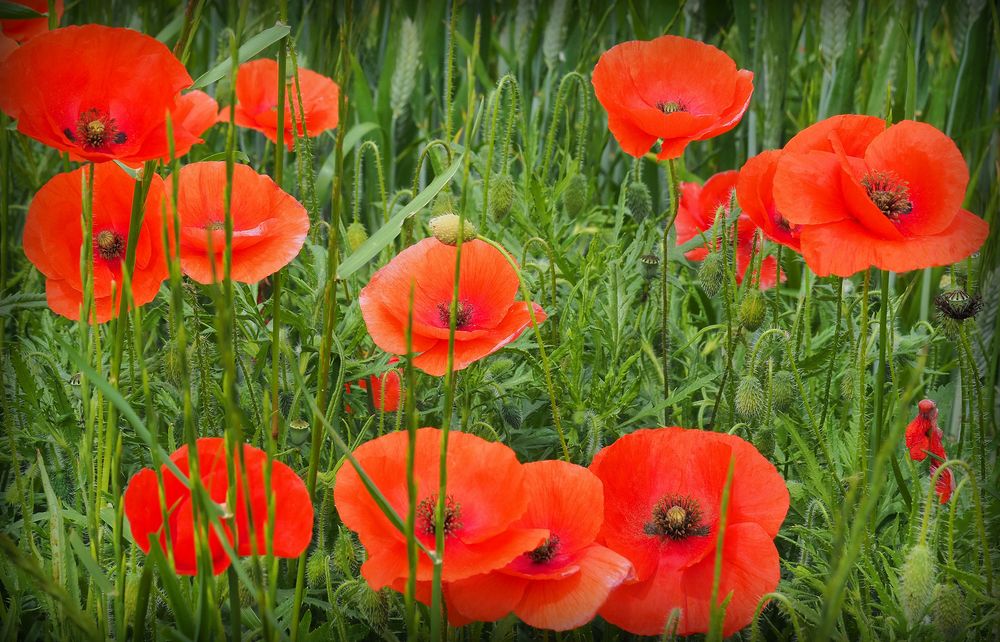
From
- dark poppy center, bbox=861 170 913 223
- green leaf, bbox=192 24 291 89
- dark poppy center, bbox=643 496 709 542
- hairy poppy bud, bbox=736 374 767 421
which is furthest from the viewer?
hairy poppy bud, bbox=736 374 767 421

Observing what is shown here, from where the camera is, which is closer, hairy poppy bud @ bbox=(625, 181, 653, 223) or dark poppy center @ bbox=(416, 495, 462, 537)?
dark poppy center @ bbox=(416, 495, 462, 537)

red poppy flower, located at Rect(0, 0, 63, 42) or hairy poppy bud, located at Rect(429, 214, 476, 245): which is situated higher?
red poppy flower, located at Rect(0, 0, 63, 42)

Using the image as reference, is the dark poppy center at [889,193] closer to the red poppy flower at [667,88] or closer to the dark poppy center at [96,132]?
the red poppy flower at [667,88]

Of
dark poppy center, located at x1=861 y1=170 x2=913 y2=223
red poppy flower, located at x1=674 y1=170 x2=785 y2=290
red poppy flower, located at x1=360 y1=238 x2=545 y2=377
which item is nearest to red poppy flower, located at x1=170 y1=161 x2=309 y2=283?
red poppy flower, located at x1=360 y1=238 x2=545 y2=377

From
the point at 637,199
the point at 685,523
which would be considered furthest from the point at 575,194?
the point at 685,523

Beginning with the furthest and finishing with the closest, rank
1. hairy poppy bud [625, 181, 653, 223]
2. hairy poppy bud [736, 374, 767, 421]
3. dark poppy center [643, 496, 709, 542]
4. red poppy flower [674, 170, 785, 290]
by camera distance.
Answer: red poppy flower [674, 170, 785, 290], hairy poppy bud [625, 181, 653, 223], hairy poppy bud [736, 374, 767, 421], dark poppy center [643, 496, 709, 542]

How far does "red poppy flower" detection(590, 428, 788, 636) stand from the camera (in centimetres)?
98

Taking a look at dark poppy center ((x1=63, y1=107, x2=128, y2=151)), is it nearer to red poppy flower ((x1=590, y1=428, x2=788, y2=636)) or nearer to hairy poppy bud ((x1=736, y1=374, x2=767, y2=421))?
red poppy flower ((x1=590, y1=428, x2=788, y2=636))

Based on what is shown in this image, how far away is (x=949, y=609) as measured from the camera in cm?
96

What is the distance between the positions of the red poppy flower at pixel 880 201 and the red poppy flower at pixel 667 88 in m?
0.18

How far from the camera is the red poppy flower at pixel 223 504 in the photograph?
3.10ft

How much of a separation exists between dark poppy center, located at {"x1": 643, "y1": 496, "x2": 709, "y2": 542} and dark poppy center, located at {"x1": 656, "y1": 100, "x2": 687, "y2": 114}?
0.58 m

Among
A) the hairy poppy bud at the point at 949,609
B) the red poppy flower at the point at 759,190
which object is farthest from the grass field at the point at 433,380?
the red poppy flower at the point at 759,190

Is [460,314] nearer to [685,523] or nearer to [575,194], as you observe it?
[685,523]
